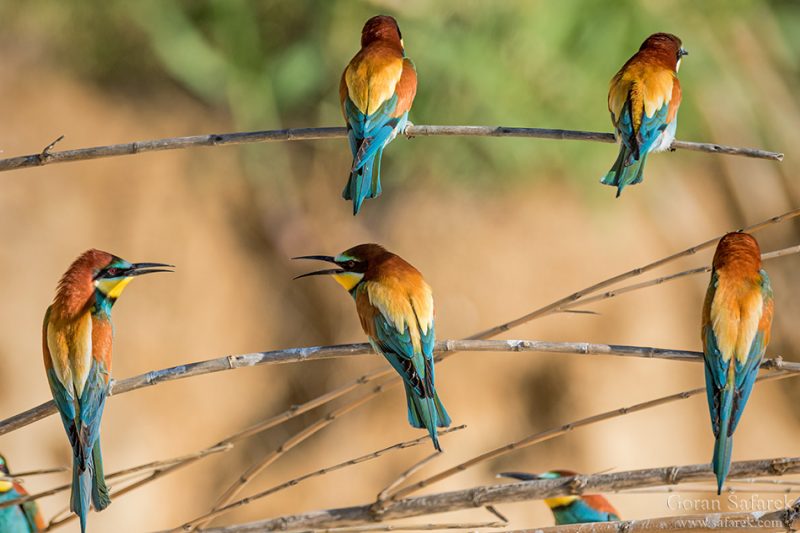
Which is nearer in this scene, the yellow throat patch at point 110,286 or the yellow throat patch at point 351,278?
the yellow throat patch at point 110,286

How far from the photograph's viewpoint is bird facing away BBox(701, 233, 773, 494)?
58.8 inches

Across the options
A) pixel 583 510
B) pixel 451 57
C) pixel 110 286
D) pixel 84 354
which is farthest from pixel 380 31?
pixel 451 57

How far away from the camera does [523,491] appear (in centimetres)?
147

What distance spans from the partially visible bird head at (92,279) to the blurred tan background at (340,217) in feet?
9.48

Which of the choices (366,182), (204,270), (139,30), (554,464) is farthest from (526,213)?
(366,182)

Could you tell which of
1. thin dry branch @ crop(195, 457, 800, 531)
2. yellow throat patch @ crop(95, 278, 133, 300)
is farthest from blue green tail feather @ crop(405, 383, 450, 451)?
yellow throat patch @ crop(95, 278, 133, 300)

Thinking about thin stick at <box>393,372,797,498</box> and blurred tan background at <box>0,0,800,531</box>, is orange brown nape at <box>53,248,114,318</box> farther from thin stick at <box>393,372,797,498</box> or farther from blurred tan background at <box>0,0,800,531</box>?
blurred tan background at <box>0,0,800,531</box>

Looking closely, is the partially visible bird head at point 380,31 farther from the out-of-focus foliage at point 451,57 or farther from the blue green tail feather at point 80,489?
the out-of-focus foliage at point 451,57

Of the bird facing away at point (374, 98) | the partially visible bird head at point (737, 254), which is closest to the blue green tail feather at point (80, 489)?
the bird facing away at point (374, 98)

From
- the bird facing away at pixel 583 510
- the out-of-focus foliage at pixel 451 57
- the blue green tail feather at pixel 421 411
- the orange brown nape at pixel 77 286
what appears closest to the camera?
the blue green tail feather at pixel 421 411

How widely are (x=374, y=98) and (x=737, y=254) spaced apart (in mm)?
618

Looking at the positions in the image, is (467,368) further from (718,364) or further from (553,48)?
(718,364)

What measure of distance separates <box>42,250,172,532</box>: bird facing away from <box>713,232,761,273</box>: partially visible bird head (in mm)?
837

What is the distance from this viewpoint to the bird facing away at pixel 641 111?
1.69 metres
